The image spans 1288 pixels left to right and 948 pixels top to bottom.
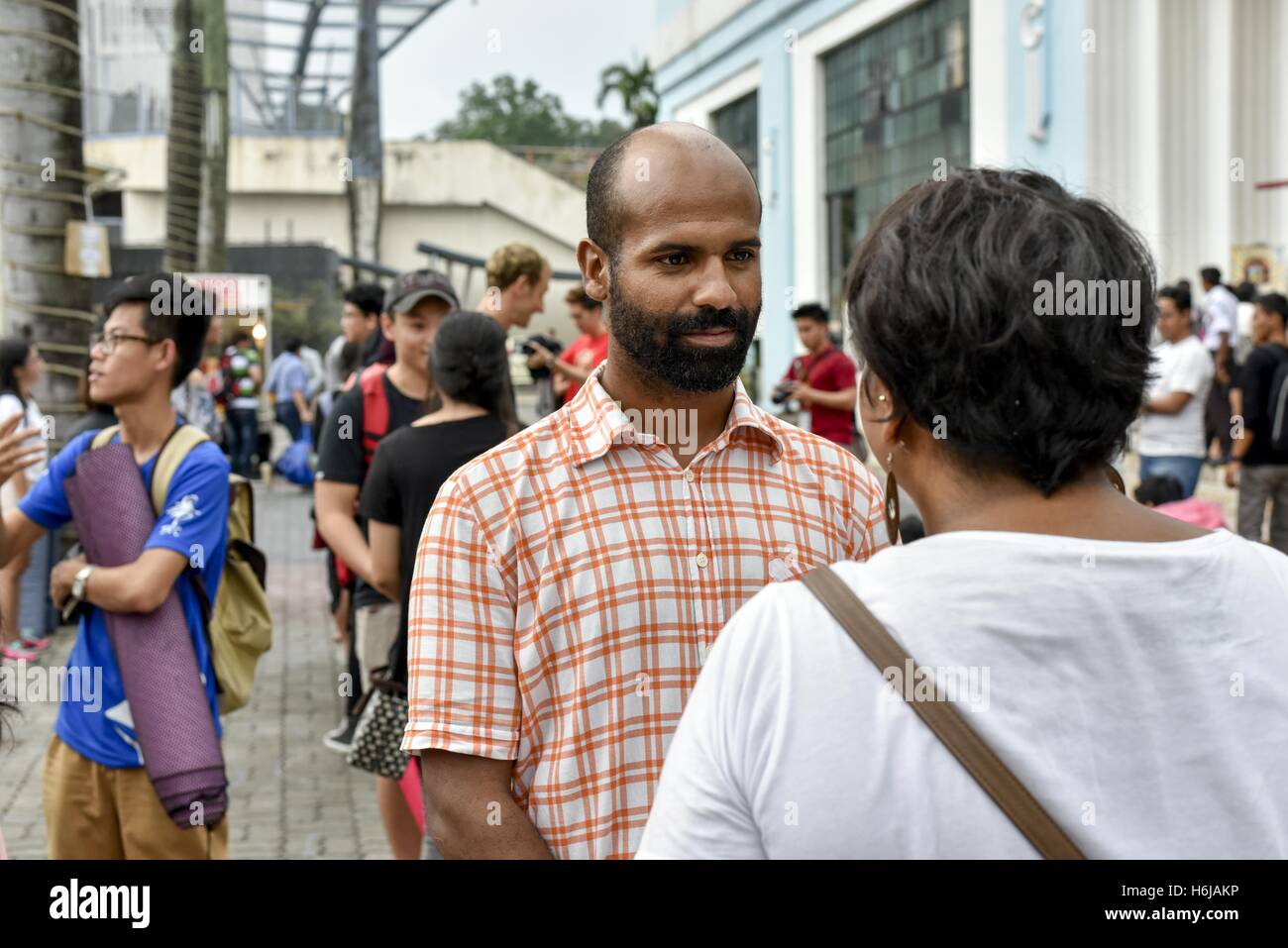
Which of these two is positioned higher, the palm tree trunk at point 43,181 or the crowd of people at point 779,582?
the palm tree trunk at point 43,181

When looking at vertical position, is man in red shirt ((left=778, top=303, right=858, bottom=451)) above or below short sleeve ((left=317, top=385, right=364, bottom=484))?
above

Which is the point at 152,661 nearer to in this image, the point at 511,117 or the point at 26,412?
the point at 26,412

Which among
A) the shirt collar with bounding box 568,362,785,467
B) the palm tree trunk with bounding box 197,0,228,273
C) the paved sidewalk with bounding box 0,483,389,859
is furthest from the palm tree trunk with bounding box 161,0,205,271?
the shirt collar with bounding box 568,362,785,467

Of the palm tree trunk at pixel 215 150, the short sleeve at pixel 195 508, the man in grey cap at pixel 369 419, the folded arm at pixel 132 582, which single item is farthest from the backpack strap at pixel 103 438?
the palm tree trunk at pixel 215 150

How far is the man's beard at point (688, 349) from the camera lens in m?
2.45

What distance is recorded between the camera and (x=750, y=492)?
2504 mm

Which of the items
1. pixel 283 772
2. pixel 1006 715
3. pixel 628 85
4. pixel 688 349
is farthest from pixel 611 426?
pixel 628 85

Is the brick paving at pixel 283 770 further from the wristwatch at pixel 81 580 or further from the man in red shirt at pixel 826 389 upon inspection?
the man in red shirt at pixel 826 389

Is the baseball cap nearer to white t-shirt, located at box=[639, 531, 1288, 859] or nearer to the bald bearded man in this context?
the bald bearded man

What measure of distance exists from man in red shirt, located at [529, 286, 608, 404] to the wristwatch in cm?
399

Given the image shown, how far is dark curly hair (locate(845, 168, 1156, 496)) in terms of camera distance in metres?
1.62

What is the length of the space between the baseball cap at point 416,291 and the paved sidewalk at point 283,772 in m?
2.04

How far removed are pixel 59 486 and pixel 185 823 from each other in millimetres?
983

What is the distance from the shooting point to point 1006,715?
5.00 ft
